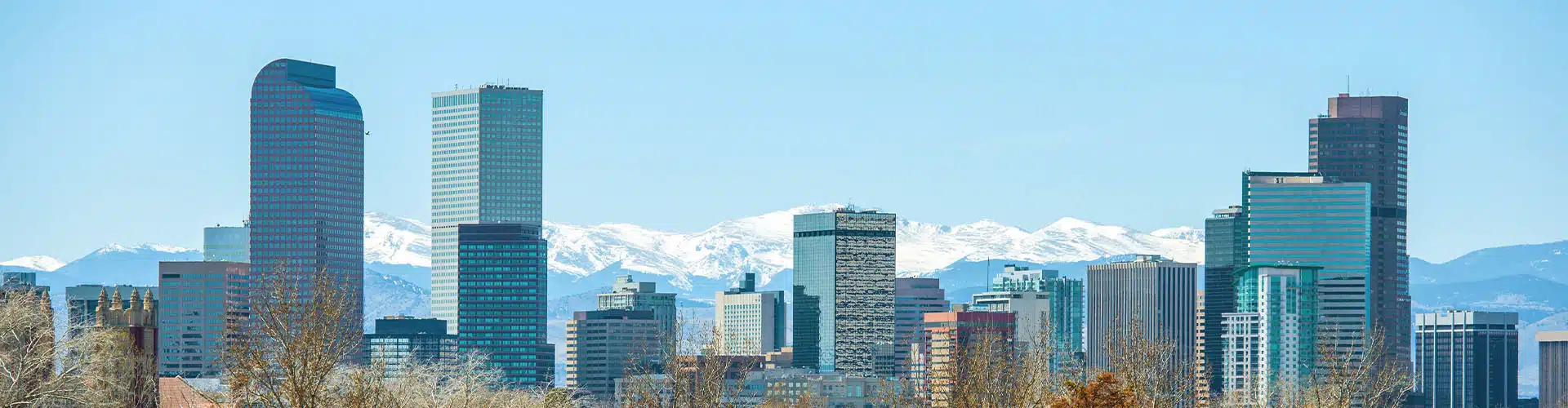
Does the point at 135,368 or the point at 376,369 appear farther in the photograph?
the point at 135,368

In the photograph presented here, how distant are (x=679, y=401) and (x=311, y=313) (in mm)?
34733

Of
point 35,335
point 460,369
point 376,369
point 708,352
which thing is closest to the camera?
point 376,369

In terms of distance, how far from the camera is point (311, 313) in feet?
181

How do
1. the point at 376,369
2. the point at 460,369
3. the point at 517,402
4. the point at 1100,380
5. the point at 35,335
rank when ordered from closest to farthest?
the point at 376,369 → the point at 1100,380 → the point at 35,335 → the point at 517,402 → the point at 460,369

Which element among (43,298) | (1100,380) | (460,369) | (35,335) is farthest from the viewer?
(460,369)

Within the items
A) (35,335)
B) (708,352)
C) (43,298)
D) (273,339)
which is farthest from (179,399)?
(273,339)

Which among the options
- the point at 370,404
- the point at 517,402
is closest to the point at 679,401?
the point at 517,402

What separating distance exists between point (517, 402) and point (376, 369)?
4933cm

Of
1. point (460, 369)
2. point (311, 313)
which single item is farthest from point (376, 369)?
point (460, 369)

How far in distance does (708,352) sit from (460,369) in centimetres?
4496

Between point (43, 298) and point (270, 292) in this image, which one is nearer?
point (270, 292)

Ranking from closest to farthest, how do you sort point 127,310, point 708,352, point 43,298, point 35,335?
point 708,352, point 35,335, point 127,310, point 43,298

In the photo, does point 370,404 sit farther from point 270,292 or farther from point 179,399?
point 179,399

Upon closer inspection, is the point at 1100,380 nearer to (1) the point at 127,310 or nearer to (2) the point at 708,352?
(2) the point at 708,352
